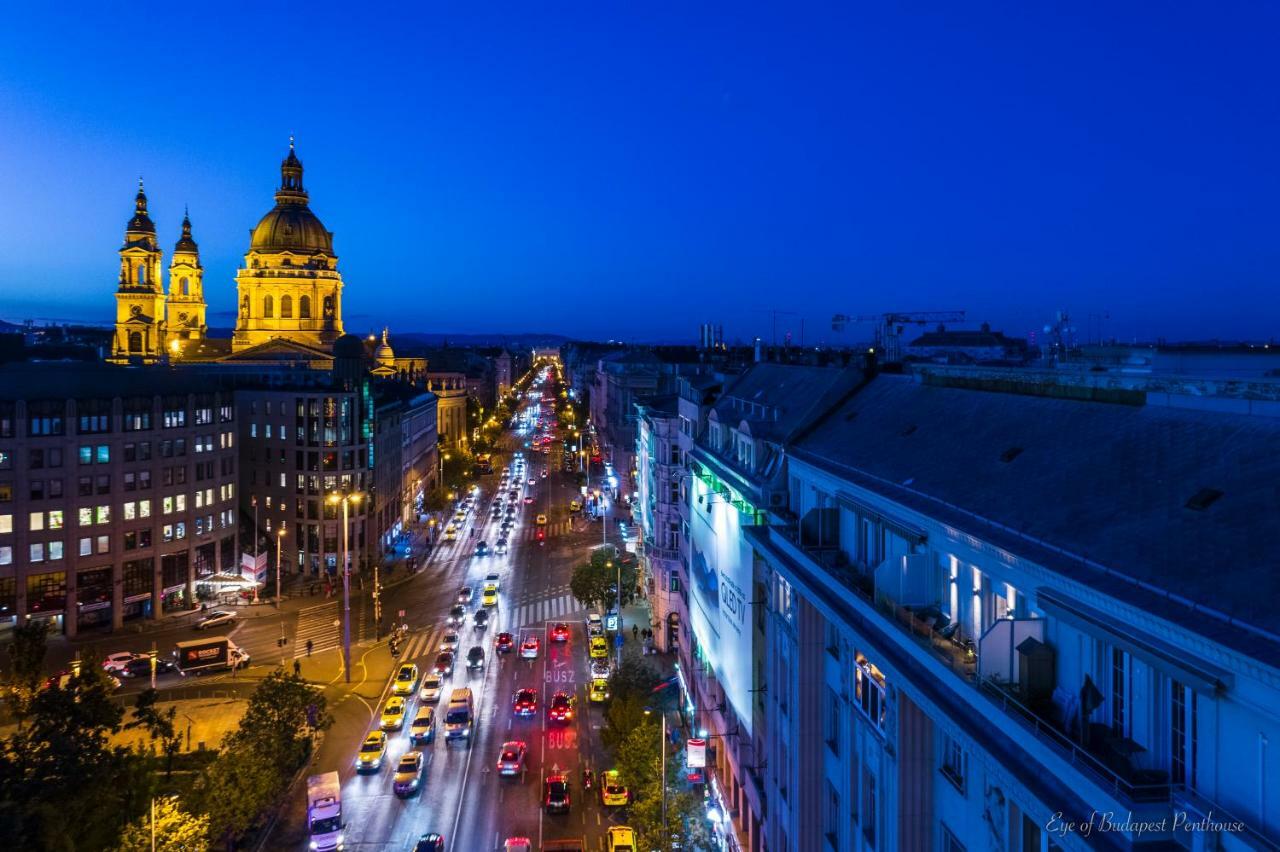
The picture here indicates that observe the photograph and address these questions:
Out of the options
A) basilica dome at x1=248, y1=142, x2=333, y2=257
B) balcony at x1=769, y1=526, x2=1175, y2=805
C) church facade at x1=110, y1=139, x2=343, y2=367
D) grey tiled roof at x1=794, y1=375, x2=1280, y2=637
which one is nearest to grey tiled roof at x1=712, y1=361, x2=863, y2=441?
grey tiled roof at x1=794, y1=375, x2=1280, y2=637

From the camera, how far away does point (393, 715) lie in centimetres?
4694

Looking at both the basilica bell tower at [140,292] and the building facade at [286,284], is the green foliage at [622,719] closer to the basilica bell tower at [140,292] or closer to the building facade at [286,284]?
the building facade at [286,284]

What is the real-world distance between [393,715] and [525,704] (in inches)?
288

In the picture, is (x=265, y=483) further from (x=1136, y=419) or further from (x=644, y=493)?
(x=1136, y=419)

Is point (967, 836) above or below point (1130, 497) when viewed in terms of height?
below

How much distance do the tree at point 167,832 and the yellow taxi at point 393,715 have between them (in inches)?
613

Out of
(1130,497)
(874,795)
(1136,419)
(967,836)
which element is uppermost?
(1136,419)

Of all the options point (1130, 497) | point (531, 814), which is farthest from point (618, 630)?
point (1130, 497)

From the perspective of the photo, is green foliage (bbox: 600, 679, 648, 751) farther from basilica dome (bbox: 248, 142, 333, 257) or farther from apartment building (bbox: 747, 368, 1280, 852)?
basilica dome (bbox: 248, 142, 333, 257)

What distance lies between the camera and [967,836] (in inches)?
645

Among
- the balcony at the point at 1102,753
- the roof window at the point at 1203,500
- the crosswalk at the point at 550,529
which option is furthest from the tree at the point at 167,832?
the crosswalk at the point at 550,529

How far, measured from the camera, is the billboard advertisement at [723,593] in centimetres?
3488

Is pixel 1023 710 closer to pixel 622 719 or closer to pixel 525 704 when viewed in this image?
pixel 622 719

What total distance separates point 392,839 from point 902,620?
86.8 ft
